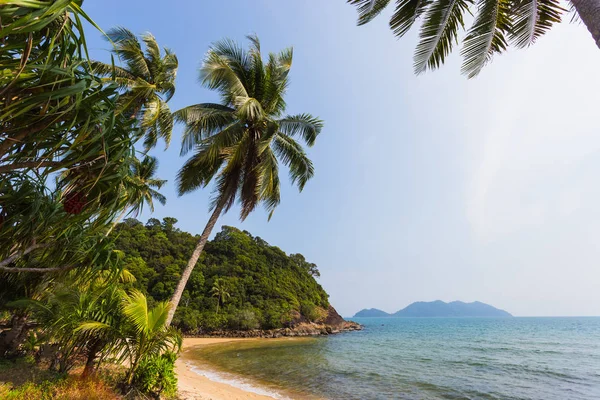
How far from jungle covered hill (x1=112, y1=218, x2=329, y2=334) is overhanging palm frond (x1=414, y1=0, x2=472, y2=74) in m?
38.1

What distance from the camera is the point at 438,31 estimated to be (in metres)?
6.10

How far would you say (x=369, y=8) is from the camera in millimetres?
6328

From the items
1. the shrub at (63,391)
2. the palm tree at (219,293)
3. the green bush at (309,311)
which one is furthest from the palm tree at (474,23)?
the green bush at (309,311)

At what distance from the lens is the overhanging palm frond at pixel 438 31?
19.5ft

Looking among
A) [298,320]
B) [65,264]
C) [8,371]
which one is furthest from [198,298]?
[65,264]

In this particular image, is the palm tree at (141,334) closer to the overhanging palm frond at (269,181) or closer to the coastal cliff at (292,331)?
the overhanging palm frond at (269,181)

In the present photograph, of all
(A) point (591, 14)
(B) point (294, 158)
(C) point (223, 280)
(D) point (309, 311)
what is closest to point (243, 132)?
(B) point (294, 158)

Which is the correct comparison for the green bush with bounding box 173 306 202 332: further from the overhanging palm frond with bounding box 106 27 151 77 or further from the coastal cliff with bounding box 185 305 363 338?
the overhanging palm frond with bounding box 106 27 151 77

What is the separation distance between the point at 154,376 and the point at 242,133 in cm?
763

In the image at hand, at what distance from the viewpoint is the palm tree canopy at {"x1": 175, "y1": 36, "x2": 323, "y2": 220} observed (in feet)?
33.3

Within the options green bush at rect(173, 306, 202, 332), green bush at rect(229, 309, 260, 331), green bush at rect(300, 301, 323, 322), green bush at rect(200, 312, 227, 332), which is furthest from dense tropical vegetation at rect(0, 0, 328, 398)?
green bush at rect(300, 301, 323, 322)

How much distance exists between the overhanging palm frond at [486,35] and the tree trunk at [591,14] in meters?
2.10

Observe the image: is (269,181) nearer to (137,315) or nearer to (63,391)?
(137,315)

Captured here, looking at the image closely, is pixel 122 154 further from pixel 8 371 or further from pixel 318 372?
pixel 318 372
